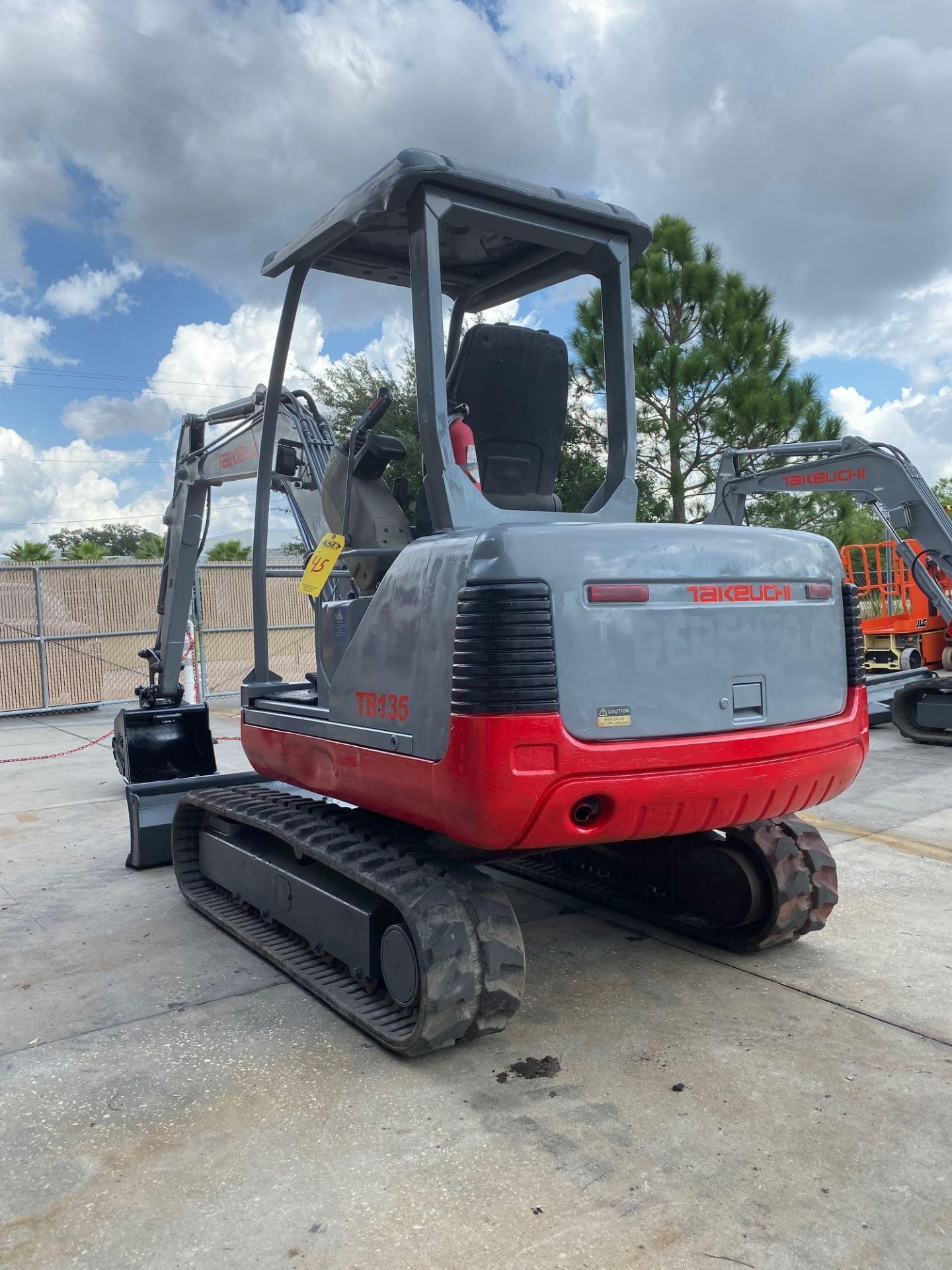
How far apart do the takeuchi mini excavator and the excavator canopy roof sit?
12 mm

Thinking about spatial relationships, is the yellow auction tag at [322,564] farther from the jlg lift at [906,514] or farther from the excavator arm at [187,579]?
the jlg lift at [906,514]

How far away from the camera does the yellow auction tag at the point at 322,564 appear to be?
3.72m

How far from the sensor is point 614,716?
2.96m

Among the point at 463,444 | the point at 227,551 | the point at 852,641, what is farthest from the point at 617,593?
the point at 227,551

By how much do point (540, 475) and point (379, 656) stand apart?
A: 100 centimetres

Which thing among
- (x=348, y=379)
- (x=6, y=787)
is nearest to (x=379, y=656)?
(x=6, y=787)

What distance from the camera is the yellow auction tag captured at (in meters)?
3.72

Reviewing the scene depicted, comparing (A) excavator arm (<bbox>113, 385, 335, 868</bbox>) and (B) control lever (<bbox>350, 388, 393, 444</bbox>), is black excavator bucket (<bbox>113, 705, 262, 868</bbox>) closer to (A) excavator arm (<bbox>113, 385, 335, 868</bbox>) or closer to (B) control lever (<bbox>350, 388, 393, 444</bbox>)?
(A) excavator arm (<bbox>113, 385, 335, 868</bbox>)

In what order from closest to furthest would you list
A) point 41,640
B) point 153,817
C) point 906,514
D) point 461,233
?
point 461,233 → point 153,817 → point 906,514 → point 41,640

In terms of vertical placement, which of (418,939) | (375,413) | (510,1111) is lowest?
(510,1111)

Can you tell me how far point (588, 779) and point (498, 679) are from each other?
0.40 m

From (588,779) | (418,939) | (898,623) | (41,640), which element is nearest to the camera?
(588,779)

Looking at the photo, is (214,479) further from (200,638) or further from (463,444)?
(200,638)

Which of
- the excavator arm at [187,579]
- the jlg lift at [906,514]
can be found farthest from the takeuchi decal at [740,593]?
the jlg lift at [906,514]
